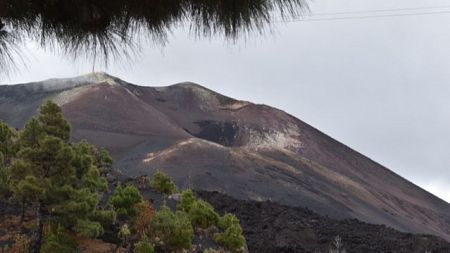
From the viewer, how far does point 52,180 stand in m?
13.3

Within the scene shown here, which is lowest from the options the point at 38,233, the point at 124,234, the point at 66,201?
the point at 124,234

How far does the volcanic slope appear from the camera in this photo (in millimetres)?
48812

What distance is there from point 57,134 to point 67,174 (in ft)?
5.15

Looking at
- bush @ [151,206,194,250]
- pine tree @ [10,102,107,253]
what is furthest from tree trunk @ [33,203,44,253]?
bush @ [151,206,194,250]

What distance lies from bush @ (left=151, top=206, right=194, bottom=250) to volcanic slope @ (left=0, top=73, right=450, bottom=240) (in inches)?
1096

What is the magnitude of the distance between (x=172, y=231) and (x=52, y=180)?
3.41 m

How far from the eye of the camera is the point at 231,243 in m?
17.7

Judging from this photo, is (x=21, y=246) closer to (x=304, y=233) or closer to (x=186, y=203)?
(x=186, y=203)

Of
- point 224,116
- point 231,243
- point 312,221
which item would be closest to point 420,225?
point 224,116

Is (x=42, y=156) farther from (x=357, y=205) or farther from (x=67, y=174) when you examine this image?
(x=357, y=205)

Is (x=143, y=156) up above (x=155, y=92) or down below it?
below

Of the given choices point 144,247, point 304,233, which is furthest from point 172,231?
point 304,233

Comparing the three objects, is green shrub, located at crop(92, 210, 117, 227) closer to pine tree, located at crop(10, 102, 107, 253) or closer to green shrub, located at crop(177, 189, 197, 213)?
pine tree, located at crop(10, 102, 107, 253)

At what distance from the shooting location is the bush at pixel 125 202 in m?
16.8
